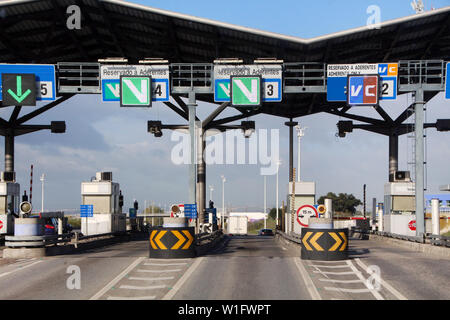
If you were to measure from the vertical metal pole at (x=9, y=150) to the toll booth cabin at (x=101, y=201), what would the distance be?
859 centimetres

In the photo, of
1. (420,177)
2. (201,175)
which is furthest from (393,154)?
(420,177)

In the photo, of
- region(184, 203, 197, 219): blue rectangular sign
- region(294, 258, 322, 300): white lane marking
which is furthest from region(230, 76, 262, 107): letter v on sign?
region(294, 258, 322, 300): white lane marking

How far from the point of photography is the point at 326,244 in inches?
762

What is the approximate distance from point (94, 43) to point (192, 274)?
92.5ft

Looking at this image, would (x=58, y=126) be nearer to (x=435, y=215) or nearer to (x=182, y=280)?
(x=435, y=215)

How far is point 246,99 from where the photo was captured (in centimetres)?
2722

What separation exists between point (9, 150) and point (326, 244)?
3381 cm

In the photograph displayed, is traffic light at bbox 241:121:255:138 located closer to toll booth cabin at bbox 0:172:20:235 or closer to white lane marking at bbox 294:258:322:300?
toll booth cabin at bbox 0:172:20:235

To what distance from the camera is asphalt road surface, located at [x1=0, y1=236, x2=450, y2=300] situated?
507 inches

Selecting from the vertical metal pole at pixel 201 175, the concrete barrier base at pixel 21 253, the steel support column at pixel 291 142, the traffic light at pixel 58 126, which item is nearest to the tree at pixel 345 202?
the steel support column at pixel 291 142

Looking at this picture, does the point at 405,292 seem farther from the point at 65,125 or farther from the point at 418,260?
the point at 65,125

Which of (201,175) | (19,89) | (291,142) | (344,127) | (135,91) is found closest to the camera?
(135,91)

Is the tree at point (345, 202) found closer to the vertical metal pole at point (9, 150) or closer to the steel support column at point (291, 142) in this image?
the steel support column at point (291, 142)

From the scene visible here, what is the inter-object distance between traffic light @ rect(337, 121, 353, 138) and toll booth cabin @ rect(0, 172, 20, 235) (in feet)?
75.4
